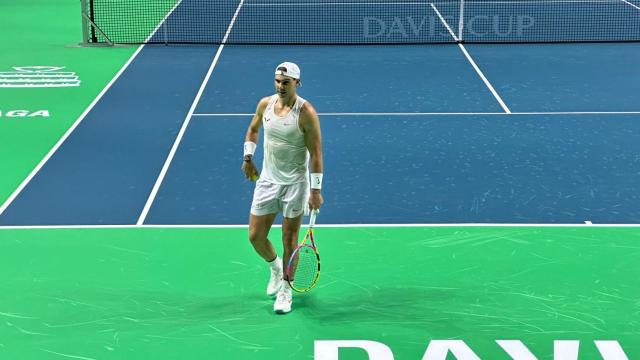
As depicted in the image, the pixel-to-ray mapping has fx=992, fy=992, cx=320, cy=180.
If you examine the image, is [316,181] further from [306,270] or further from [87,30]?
[87,30]

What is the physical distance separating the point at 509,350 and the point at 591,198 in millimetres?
4459

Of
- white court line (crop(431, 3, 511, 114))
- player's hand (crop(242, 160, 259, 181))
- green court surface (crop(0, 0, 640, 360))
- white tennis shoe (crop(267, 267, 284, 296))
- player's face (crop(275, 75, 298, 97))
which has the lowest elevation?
green court surface (crop(0, 0, 640, 360))

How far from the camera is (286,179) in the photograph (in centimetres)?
892

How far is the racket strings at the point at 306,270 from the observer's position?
9.14m

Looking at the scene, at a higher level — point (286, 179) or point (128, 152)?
point (286, 179)

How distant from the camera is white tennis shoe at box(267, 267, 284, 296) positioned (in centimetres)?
941

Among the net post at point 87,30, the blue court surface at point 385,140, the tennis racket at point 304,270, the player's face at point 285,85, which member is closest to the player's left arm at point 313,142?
the player's face at point 285,85

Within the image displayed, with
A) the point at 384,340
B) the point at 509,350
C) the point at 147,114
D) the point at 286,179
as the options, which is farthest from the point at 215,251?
the point at 147,114

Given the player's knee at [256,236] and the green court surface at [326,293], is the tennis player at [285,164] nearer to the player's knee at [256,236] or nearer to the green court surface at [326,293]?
the player's knee at [256,236]

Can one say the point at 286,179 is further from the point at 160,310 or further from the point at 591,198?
the point at 591,198

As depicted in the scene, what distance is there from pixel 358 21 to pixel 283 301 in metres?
15.9

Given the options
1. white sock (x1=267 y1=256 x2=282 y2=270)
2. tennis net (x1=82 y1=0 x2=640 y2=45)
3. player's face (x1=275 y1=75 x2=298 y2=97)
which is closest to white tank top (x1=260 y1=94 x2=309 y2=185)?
player's face (x1=275 y1=75 x2=298 y2=97)

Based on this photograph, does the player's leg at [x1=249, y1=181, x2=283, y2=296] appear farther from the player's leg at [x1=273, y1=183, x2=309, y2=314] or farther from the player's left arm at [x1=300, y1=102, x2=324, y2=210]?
the player's left arm at [x1=300, y1=102, x2=324, y2=210]

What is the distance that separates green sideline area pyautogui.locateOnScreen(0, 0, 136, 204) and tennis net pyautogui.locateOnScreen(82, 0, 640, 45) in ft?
2.83
